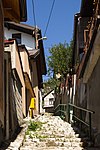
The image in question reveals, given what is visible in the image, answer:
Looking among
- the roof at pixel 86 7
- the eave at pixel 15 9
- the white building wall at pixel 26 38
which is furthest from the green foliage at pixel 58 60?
the eave at pixel 15 9

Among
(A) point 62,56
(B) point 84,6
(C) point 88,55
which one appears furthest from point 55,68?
(C) point 88,55

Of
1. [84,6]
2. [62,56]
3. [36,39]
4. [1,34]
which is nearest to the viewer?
[1,34]

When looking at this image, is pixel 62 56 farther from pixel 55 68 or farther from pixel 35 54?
pixel 35 54

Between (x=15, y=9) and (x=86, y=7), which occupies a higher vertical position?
(x=86, y=7)

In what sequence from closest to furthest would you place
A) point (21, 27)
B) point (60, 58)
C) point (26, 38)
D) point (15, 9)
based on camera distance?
point (15, 9) < point (21, 27) < point (26, 38) < point (60, 58)

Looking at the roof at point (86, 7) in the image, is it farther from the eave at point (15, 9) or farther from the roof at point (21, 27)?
the roof at point (21, 27)

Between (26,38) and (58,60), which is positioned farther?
(58,60)

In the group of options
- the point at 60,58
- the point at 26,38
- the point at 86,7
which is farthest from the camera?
the point at 60,58

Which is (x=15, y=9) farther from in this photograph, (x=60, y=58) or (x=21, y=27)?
(x=60, y=58)

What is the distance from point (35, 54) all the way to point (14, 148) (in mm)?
17789

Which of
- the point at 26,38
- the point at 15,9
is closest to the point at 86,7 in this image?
the point at 15,9

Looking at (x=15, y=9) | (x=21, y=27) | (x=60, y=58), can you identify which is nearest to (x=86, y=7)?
(x=15, y=9)

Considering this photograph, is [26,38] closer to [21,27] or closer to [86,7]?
[21,27]

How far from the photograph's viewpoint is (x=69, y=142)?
918 centimetres
